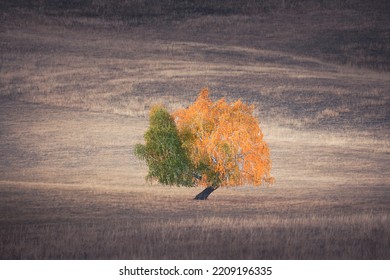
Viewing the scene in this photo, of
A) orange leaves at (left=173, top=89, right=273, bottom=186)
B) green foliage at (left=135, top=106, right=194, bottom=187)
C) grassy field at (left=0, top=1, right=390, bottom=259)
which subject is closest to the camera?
grassy field at (left=0, top=1, right=390, bottom=259)

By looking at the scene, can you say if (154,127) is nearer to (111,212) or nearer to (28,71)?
(111,212)

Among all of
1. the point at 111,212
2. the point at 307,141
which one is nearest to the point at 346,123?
the point at 307,141

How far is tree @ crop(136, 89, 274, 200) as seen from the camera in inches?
1193

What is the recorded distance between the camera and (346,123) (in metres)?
64.9

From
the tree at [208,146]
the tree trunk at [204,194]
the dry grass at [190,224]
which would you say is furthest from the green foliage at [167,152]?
the tree trunk at [204,194]

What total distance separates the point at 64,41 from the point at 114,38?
1238cm

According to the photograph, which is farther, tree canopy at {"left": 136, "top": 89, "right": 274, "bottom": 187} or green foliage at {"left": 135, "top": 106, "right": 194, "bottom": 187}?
green foliage at {"left": 135, "top": 106, "right": 194, "bottom": 187}

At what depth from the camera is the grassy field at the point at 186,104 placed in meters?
22.1

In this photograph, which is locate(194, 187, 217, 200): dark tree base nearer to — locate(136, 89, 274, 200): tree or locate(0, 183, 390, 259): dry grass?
locate(0, 183, 390, 259): dry grass

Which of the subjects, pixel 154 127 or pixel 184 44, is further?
pixel 184 44

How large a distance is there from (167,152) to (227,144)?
8.11ft

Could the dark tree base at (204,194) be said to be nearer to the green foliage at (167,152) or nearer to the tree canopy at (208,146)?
the tree canopy at (208,146)

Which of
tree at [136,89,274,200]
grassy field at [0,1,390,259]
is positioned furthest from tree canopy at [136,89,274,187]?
grassy field at [0,1,390,259]

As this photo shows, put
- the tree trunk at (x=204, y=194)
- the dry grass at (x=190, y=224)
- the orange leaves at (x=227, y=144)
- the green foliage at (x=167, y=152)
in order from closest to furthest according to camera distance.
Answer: the dry grass at (x=190, y=224)
the orange leaves at (x=227, y=144)
the green foliage at (x=167, y=152)
the tree trunk at (x=204, y=194)
